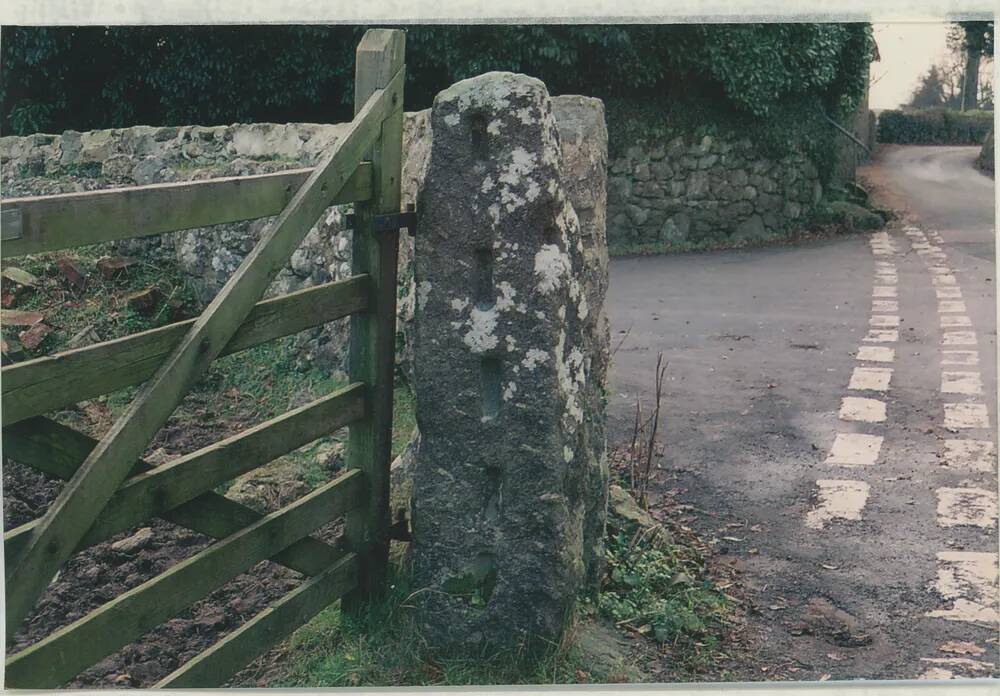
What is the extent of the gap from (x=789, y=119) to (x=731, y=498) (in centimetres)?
1183

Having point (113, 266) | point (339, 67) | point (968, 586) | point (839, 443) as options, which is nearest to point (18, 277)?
point (113, 266)

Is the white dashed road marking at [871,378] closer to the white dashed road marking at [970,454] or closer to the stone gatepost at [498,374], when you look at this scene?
the white dashed road marking at [970,454]

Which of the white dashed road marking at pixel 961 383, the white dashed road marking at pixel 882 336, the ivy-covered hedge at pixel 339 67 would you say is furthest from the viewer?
the white dashed road marking at pixel 882 336

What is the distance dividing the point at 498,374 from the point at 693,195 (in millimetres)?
12492

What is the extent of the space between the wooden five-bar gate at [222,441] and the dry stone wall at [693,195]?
37.3ft

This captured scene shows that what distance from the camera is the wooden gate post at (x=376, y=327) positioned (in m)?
4.14

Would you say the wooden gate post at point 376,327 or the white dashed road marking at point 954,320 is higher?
the wooden gate post at point 376,327

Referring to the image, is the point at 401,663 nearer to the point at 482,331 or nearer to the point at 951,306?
the point at 482,331

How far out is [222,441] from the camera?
379cm

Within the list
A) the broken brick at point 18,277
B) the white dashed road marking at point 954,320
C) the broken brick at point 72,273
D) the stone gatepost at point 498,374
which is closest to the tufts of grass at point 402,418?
the stone gatepost at point 498,374

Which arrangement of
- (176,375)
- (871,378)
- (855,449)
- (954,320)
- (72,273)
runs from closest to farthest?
(176,375) < (855,449) < (72,273) < (871,378) < (954,320)

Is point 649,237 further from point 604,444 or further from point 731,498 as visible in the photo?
point 604,444

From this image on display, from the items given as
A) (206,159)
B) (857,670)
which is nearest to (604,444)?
(857,670)

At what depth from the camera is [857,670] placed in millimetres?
4273
